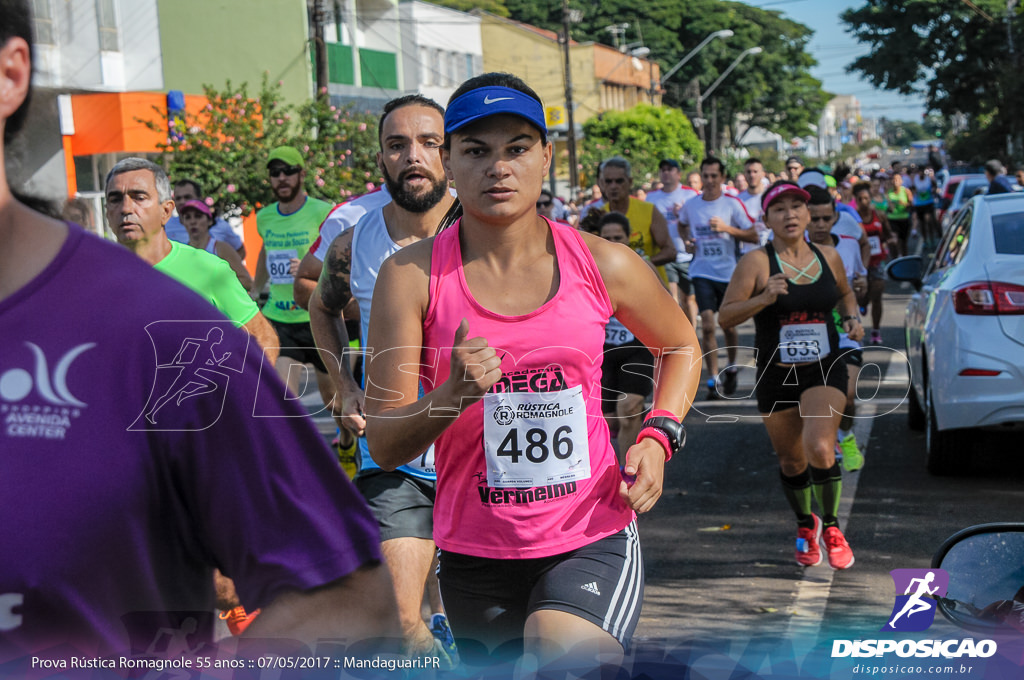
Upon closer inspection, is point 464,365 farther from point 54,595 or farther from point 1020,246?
point 1020,246

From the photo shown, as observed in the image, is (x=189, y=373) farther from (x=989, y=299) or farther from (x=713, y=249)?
(x=713, y=249)

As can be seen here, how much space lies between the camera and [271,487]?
144 centimetres

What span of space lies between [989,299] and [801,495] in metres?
1.66

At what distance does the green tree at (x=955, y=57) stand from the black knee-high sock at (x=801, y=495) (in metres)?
27.1

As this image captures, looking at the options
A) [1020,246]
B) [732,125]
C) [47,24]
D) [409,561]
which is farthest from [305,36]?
[732,125]

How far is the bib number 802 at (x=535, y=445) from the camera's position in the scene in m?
3.02

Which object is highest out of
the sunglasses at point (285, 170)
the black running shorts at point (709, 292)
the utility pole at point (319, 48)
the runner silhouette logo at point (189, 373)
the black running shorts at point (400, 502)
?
the utility pole at point (319, 48)

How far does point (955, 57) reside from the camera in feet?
139

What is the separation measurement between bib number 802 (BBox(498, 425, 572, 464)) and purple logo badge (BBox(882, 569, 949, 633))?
885mm

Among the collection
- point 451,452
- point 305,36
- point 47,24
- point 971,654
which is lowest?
point 971,654

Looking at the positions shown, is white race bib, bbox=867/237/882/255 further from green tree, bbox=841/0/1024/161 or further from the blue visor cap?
green tree, bbox=841/0/1024/161

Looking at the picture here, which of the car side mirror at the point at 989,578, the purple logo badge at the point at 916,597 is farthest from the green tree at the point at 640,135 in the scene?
the car side mirror at the point at 989,578

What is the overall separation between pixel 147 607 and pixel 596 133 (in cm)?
5912

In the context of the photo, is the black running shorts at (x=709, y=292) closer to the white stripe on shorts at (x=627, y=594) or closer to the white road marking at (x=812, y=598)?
the white road marking at (x=812, y=598)
